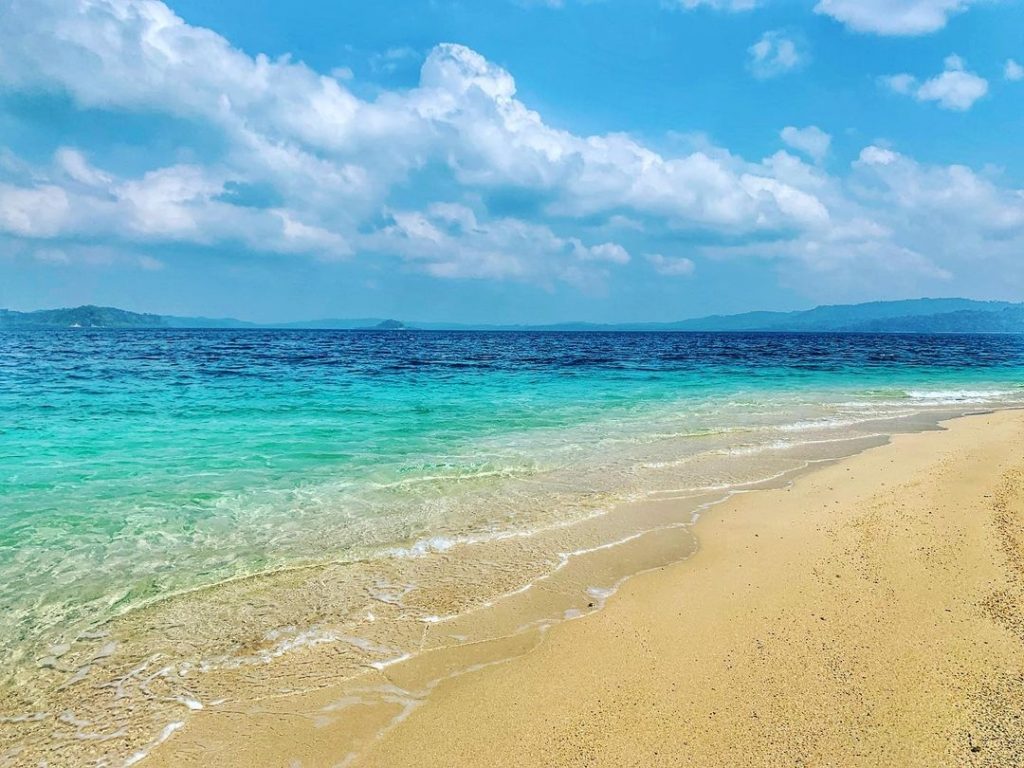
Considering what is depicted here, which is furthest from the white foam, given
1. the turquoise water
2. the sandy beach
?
the turquoise water

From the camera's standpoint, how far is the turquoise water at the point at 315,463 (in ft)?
22.5

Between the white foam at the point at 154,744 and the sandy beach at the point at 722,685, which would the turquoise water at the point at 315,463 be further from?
the sandy beach at the point at 722,685

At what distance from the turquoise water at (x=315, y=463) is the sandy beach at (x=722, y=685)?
8.03 ft

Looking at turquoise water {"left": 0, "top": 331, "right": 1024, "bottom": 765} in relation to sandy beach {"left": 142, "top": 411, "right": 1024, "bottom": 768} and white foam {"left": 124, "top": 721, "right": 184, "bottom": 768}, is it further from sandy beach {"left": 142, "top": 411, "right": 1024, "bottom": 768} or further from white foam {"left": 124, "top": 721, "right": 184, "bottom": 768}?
sandy beach {"left": 142, "top": 411, "right": 1024, "bottom": 768}

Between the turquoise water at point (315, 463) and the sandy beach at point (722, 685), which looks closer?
the sandy beach at point (722, 685)

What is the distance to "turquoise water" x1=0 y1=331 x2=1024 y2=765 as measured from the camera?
686 centimetres

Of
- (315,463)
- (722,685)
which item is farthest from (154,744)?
(315,463)

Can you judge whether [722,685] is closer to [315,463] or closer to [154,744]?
[154,744]

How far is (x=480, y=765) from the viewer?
3582mm

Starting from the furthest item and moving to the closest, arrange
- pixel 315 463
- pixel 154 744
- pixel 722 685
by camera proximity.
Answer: pixel 315 463 < pixel 722 685 < pixel 154 744

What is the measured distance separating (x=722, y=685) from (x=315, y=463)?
960 cm

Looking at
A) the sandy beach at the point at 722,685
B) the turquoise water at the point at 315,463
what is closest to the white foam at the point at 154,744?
the sandy beach at the point at 722,685

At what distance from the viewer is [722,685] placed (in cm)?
425

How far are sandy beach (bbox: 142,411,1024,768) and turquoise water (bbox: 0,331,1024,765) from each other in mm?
2447
